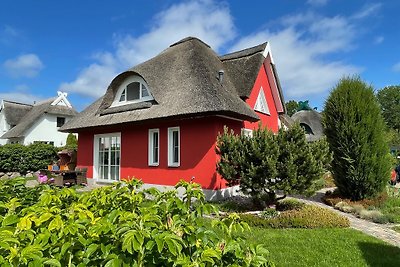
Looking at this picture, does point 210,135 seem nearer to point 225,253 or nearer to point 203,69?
point 203,69

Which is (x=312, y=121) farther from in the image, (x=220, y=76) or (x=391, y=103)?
(x=391, y=103)

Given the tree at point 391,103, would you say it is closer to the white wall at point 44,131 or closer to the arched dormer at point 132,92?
the white wall at point 44,131

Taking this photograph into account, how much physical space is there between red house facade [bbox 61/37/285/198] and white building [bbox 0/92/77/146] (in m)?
20.0

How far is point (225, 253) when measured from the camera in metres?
1.89

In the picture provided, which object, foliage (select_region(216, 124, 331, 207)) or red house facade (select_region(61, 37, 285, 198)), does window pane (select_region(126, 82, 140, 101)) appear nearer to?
red house facade (select_region(61, 37, 285, 198))

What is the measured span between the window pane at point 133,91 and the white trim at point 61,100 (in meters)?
24.2

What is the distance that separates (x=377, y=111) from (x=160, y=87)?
920 cm

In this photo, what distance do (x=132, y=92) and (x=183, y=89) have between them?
3743 millimetres

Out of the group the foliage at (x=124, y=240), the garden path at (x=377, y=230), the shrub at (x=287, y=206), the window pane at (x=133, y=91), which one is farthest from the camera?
the window pane at (x=133, y=91)

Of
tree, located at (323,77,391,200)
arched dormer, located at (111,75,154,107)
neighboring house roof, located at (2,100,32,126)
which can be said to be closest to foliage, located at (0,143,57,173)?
arched dormer, located at (111,75,154,107)

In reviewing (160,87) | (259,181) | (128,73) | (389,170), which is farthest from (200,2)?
(389,170)

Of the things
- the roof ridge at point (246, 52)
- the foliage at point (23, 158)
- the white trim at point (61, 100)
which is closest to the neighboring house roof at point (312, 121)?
the roof ridge at point (246, 52)

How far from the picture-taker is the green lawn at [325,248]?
5480 mm

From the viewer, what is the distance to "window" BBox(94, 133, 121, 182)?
1495 centimetres
